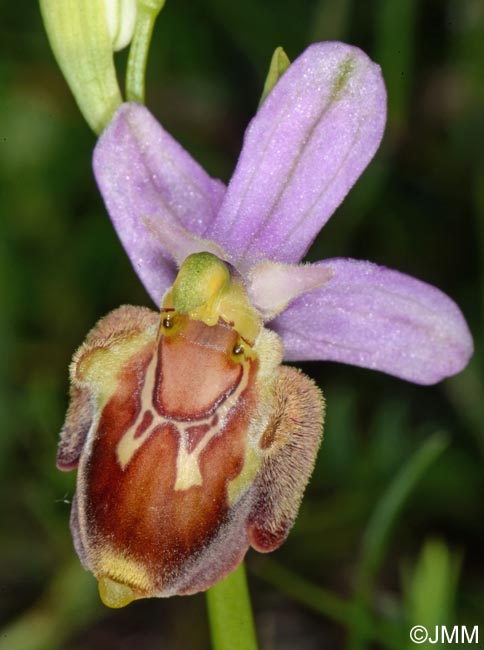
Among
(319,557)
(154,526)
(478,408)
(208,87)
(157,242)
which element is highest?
(157,242)

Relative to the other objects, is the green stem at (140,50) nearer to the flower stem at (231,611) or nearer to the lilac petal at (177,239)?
the lilac petal at (177,239)

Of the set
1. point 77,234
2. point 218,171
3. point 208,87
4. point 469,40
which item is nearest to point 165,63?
point 208,87

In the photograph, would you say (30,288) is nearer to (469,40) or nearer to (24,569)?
(24,569)

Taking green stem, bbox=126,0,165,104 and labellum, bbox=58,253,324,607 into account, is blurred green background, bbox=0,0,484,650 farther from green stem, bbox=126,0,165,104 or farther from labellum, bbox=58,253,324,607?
green stem, bbox=126,0,165,104

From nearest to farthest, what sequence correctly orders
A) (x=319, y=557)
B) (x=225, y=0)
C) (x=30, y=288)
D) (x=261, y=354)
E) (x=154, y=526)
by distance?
(x=154, y=526) < (x=261, y=354) < (x=319, y=557) < (x=30, y=288) < (x=225, y=0)

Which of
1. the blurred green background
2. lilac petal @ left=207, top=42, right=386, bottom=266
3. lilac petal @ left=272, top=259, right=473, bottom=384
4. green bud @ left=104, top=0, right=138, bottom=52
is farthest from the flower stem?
green bud @ left=104, top=0, right=138, bottom=52

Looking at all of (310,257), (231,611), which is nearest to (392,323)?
(231,611)

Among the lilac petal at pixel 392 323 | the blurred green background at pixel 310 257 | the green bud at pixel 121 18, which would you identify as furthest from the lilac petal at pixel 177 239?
the blurred green background at pixel 310 257

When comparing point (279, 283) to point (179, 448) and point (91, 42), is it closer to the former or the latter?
point (179, 448)
